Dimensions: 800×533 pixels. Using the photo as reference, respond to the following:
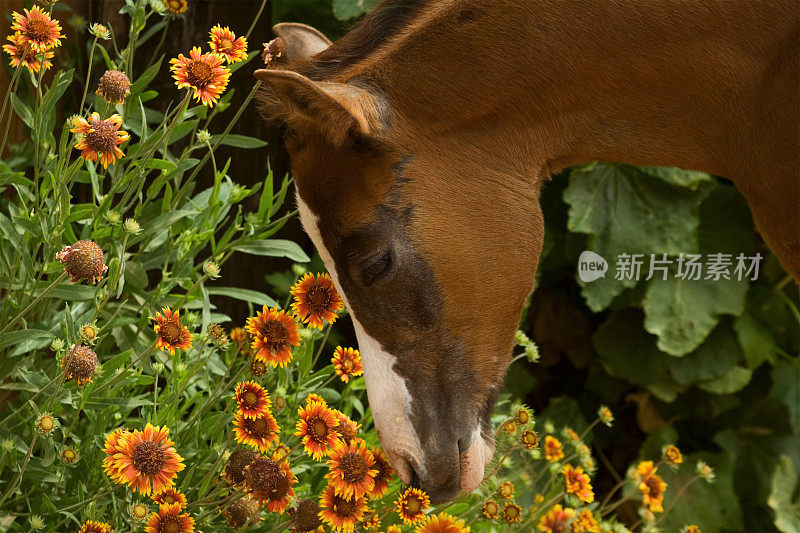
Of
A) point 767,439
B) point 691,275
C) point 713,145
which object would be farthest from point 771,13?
point 767,439

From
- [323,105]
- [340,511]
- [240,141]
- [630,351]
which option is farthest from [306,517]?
[630,351]

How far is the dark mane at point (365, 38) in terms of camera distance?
1175 mm

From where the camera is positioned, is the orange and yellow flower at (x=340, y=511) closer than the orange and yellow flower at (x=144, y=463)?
No

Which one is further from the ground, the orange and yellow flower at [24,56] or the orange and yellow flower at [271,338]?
the orange and yellow flower at [24,56]

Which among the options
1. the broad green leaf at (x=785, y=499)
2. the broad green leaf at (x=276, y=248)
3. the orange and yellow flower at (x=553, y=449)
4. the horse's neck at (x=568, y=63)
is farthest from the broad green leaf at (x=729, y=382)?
the broad green leaf at (x=276, y=248)

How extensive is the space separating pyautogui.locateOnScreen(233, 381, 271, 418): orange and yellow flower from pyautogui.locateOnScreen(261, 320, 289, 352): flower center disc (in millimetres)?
55

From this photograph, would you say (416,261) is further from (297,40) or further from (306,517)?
(297,40)

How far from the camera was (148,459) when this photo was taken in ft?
3.02

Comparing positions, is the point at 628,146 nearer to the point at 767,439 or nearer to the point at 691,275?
the point at 691,275

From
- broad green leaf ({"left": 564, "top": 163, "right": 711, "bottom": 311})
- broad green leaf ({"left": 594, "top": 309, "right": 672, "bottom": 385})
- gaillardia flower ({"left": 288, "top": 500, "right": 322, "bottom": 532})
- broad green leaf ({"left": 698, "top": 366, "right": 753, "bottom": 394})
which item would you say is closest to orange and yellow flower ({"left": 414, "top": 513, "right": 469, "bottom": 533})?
gaillardia flower ({"left": 288, "top": 500, "right": 322, "bottom": 532})

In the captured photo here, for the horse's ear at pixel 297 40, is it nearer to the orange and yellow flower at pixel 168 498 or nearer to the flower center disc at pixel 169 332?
the flower center disc at pixel 169 332

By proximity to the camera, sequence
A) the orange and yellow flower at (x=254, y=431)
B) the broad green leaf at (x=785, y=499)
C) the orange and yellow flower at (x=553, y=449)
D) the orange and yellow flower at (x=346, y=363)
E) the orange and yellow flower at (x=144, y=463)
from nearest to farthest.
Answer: the orange and yellow flower at (x=144, y=463) → the orange and yellow flower at (x=254, y=431) → the orange and yellow flower at (x=346, y=363) → the orange and yellow flower at (x=553, y=449) → the broad green leaf at (x=785, y=499)

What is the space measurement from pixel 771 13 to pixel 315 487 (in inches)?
38.6

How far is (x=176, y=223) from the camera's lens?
1.41 metres
